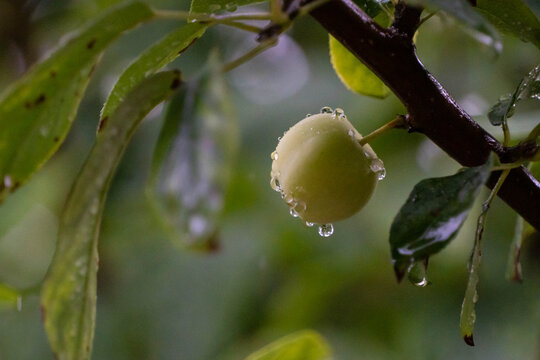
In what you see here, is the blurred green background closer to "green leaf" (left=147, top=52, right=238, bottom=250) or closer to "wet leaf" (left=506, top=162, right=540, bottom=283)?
"wet leaf" (left=506, top=162, right=540, bottom=283)

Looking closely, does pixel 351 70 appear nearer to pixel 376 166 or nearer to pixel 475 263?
pixel 376 166

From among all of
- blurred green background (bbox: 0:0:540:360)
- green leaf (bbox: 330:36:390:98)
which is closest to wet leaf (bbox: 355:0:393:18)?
green leaf (bbox: 330:36:390:98)

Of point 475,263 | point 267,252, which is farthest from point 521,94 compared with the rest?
point 267,252

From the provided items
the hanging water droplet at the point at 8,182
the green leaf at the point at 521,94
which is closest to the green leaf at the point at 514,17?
the green leaf at the point at 521,94

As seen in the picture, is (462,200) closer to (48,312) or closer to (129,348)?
(48,312)

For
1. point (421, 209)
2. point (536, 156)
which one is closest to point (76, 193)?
point (421, 209)

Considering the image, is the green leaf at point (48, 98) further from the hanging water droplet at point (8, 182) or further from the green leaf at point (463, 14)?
the green leaf at point (463, 14)
